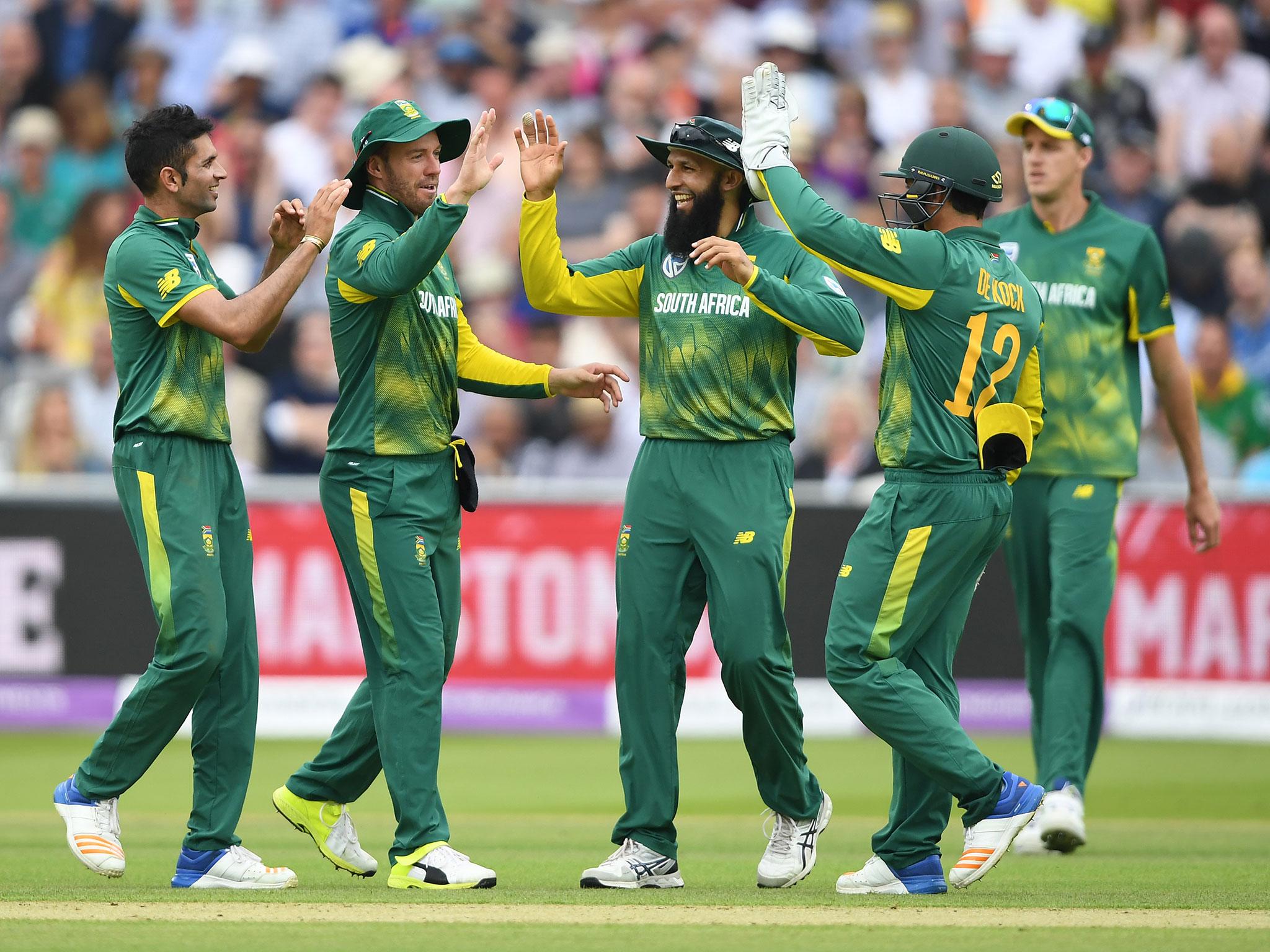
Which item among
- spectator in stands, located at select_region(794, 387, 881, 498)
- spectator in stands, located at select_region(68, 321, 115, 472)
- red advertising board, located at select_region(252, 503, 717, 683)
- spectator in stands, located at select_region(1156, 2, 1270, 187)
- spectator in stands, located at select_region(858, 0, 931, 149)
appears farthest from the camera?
spectator in stands, located at select_region(858, 0, 931, 149)

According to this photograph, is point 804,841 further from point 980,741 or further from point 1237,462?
point 1237,462

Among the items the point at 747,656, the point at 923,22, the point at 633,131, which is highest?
the point at 923,22

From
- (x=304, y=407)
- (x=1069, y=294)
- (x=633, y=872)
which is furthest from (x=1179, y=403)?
(x=304, y=407)

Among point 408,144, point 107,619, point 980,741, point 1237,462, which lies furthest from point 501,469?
point 408,144

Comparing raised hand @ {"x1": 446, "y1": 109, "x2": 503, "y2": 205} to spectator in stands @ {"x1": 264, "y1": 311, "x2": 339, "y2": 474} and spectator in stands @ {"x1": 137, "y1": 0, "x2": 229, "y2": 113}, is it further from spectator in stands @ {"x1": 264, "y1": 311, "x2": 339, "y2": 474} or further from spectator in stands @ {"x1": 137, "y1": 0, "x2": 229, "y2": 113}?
spectator in stands @ {"x1": 137, "y1": 0, "x2": 229, "y2": 113}

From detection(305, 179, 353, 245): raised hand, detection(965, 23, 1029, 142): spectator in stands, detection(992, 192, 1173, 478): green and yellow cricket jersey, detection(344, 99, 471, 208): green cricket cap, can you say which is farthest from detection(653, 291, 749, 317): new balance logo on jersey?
detection(965, 23, 1029, 142): spectator in stands

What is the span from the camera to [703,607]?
647cm

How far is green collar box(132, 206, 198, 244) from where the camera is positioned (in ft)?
21.4

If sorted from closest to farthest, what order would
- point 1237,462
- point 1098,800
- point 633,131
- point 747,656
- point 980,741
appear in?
1. point 747,656
2. point 1098,800
3. point 980,741
4. point 1237,462
5. point 633,131

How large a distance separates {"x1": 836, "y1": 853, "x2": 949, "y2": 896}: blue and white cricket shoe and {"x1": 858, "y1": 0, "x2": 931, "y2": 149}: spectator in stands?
10220 millimetres

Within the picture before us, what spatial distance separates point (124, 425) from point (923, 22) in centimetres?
1159

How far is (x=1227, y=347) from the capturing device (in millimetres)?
13945

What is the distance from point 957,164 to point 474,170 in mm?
1703

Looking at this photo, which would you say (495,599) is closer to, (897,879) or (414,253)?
(897,879)
